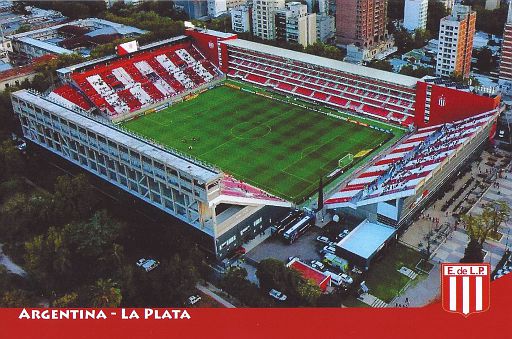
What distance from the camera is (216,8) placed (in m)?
55.1

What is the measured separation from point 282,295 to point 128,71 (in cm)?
2296

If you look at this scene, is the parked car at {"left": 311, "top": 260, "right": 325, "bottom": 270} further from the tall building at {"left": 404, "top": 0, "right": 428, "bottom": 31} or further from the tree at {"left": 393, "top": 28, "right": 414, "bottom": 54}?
the tall building at {"left": 404, "top": 0, "right": 428, "bottom": 31}

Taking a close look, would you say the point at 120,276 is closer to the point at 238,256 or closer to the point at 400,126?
the point at 238,256

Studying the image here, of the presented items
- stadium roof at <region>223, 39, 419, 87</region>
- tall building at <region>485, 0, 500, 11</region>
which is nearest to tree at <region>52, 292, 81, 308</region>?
stadium roof at <region>223, 39, 419, 87</region>

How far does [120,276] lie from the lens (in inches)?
694

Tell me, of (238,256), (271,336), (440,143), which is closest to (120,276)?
(238,256)

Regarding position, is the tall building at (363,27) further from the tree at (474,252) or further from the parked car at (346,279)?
the parked car at (346,279)

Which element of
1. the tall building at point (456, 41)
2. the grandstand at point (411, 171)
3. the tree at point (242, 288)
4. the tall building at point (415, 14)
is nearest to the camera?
the tree at point (242, 288)

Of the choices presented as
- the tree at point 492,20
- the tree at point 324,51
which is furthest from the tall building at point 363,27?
the tree at point 492,20

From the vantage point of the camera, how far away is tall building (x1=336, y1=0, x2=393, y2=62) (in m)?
43.4

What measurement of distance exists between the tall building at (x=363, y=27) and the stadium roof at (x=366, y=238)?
956 inches

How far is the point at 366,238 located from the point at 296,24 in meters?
27.6

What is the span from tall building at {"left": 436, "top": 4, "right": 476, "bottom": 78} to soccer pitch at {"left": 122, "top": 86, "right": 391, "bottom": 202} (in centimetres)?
1030

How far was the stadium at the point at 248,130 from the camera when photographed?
840 inches
